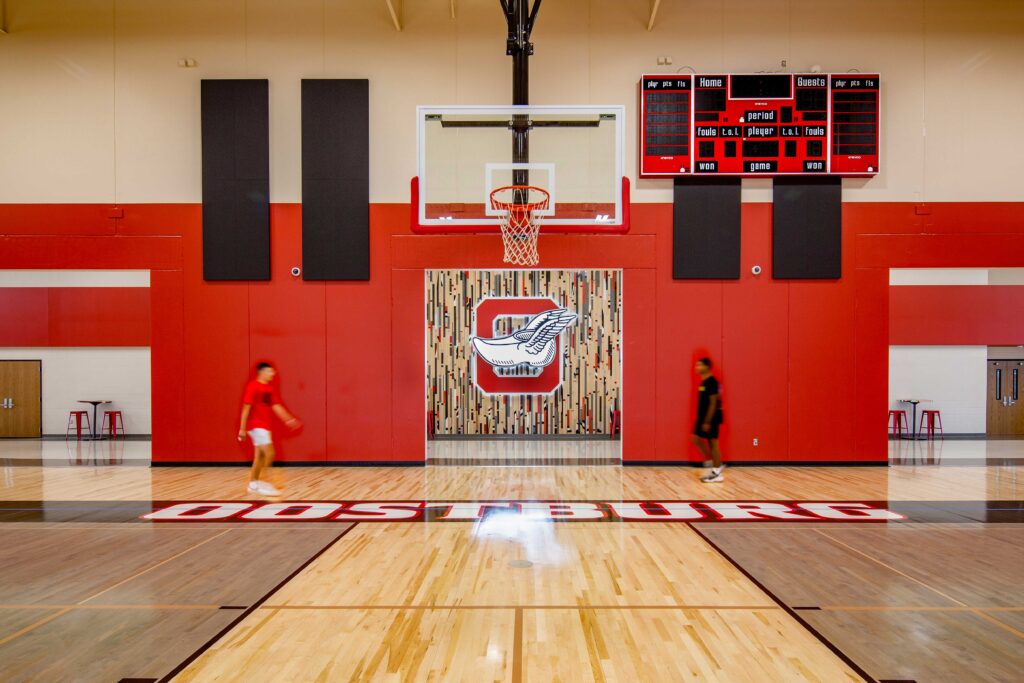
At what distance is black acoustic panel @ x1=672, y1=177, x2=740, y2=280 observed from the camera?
9398 millimetres

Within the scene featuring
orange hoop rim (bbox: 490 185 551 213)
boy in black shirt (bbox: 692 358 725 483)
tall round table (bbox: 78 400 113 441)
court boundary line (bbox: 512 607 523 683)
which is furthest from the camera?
tall round table (bbox: 78 400 113 441)

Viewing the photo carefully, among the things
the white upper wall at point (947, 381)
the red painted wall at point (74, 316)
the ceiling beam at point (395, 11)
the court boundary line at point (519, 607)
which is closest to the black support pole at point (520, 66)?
the ceiling beam at point (395, 11)

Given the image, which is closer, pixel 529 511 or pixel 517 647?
pixel 517 647

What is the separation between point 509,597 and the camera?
13.2 ft

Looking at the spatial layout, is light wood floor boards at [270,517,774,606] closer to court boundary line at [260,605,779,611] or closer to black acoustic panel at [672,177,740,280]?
court boundary line at [260,605,779,611]

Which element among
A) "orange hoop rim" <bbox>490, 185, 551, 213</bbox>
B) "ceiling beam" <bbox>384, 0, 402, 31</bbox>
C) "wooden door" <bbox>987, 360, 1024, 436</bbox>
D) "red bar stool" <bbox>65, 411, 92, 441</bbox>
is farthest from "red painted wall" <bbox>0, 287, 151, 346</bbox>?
"wooden door" <bbox>987, 360, 1024, 436</bbox>

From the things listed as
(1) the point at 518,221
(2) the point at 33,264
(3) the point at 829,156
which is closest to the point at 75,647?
(1) the point at 518,221

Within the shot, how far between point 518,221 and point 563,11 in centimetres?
380

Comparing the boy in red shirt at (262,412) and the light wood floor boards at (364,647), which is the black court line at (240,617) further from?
the boy in red shirt at (262,412)

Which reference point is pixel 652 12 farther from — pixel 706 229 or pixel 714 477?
pixel 714 477

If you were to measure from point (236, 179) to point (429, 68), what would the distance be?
12.1 feet

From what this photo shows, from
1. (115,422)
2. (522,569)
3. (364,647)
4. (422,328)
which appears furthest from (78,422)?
(364,647)

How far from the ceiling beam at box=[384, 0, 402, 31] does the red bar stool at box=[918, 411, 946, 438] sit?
13699 mm

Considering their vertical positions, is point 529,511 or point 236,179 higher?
point 236,179
